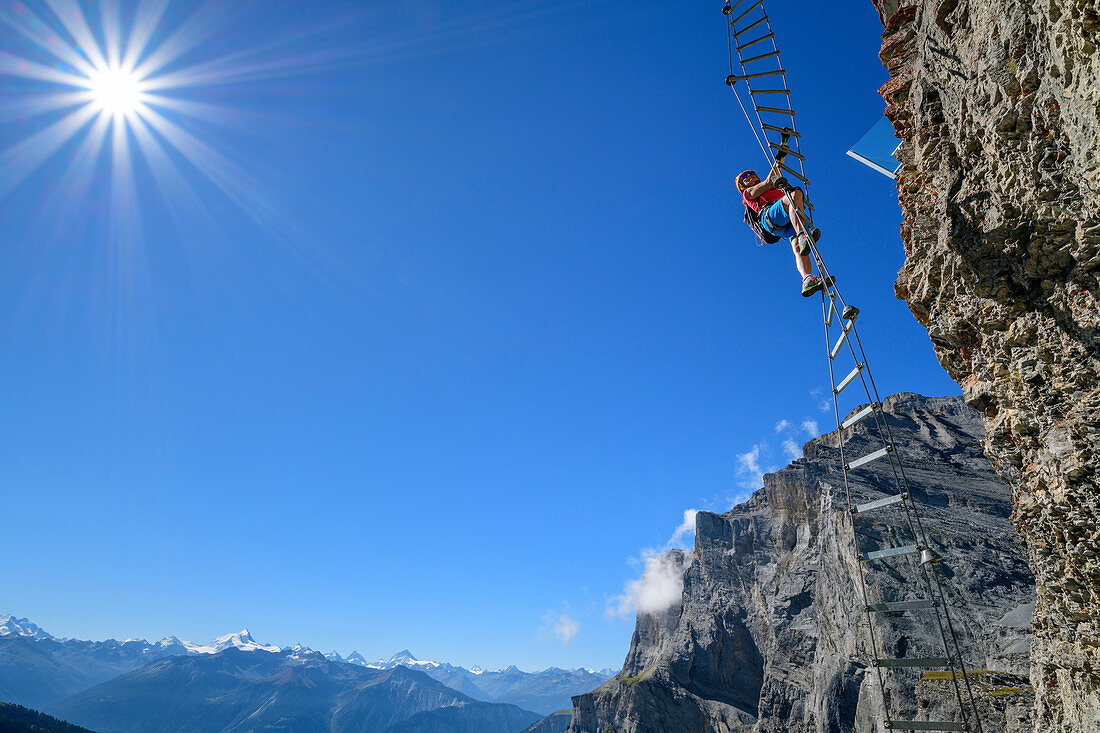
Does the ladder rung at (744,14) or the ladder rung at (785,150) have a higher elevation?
the ladder rung at (744,14)

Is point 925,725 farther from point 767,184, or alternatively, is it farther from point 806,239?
point 767,184

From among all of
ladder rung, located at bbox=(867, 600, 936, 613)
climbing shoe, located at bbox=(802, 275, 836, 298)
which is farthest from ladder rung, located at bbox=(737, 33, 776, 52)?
ladder rung, located at bbox=(867, 600, 936, 613)

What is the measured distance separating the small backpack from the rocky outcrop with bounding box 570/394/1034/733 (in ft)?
96.0

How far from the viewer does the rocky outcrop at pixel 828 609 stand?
55500mm

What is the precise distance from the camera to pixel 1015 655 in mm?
50531

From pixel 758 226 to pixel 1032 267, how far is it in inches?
267

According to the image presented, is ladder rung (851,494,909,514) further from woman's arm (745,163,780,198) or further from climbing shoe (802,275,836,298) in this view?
woman's arm (745,163,780,198)

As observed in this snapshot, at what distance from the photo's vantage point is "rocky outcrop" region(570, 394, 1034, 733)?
55.5 m

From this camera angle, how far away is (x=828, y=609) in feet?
276

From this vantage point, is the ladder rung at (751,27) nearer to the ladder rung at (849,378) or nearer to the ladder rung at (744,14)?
the ladder rung at (744,14)

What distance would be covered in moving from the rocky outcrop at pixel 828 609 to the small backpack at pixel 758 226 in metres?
29.3

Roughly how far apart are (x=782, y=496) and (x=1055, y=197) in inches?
4595

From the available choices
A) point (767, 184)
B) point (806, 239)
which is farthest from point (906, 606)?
point (767, 184)

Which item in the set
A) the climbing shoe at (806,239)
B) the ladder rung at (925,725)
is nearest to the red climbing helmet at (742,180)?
the climbing shoe at (806,239)
